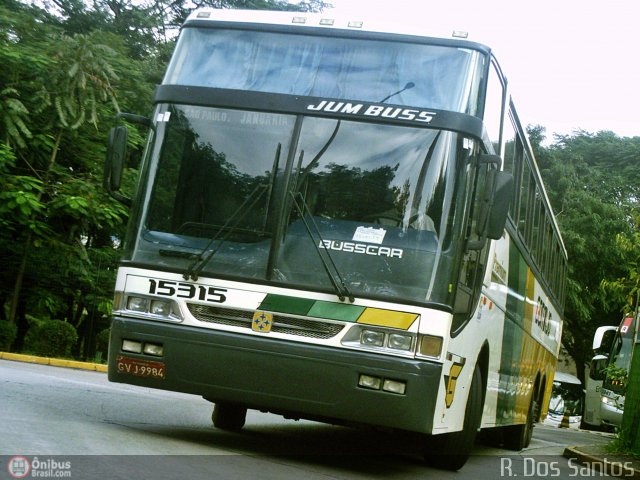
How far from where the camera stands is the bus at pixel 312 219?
8727mm

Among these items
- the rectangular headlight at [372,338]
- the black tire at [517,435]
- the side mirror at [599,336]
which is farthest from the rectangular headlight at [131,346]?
the side mirror at [599,336]

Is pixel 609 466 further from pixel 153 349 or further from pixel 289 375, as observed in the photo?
pixel 153 349

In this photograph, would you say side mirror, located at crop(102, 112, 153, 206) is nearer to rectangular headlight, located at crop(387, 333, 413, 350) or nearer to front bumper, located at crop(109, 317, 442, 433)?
front bumper, located at crop(109, 317, 442, 433)

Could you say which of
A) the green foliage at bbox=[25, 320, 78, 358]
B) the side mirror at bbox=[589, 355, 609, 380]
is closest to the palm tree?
the green foliage at bbox=[25, 320, 78, 358]

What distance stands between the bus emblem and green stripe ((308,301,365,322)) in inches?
13.0

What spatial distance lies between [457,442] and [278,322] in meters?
2.59

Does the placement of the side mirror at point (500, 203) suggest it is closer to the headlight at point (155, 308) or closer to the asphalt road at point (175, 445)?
the asphalt road at point (175, 445)

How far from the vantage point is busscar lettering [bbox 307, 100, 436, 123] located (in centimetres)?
911

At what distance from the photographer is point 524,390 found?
50.9ft

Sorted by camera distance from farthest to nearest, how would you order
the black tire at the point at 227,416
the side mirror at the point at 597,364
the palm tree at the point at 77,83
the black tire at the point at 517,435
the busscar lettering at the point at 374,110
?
1. the side mirror at the point at 597,364
2. the palm tree at the point at 77,83
3. the black tire at the point at 517,435
4. the black tire at the point at 227,416
5. the busscar lettering at the point at 374,110

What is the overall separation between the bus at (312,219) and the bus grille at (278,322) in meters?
0.01

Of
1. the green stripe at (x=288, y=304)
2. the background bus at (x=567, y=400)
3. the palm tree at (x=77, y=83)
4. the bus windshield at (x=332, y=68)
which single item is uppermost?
the palm tree at (x=77, y=83)

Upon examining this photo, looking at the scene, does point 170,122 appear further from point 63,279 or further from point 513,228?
point 63,279

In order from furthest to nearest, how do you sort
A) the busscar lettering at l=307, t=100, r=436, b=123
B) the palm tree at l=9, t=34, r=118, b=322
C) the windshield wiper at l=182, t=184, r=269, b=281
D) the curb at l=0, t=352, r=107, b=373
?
1. the curb at l=0, t=352, r=107, b=373
2. the palm tree at l=9, t=34, r=118, b=322
3. the busscar lettering at l=307, t=100, r=436, b=123
4. the windshield wiper at l=182, t=184, r=269, b=281
